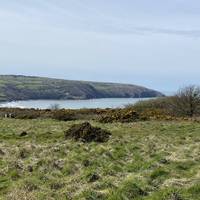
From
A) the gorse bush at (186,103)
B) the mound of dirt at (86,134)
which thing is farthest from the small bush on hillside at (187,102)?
the mound of dirt at (86,134)

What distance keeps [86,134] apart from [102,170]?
10.1 metres

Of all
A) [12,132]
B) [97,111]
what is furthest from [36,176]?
[97,111]

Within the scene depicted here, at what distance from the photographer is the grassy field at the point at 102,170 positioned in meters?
11.9

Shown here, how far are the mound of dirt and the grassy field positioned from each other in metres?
0.71

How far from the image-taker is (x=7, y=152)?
20344 millimetres

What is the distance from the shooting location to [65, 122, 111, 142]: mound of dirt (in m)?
24.9

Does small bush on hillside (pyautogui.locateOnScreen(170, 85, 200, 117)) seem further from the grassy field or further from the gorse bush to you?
the grassy field

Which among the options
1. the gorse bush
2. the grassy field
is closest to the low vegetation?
the grassy field

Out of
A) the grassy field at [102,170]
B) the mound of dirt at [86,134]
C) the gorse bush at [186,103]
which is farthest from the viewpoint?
the gorse bush at [186,103]

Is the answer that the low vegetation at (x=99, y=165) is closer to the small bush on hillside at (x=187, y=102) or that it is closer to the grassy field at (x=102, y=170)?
the grassy field at (x=102, y=170)

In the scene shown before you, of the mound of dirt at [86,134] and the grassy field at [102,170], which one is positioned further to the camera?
the mound of dirt at [86,134]

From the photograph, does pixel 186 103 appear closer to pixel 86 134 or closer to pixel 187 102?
pixel 187 102

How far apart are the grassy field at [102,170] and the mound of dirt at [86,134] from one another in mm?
707

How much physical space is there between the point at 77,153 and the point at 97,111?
30679mm
